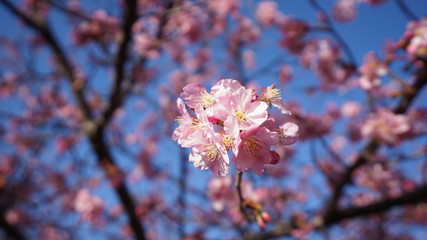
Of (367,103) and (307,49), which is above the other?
(307,49)

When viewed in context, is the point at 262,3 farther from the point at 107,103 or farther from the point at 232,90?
the point at 232,90

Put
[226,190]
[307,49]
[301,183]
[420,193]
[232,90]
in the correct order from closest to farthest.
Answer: [232,90] < [420,193] < [226,190] < [307,49] < [301,183]

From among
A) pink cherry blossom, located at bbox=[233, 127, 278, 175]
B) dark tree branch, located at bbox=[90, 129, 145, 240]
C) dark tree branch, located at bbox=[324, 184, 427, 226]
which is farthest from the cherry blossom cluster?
dark tree branch, located at bbox=[90, 129, 145, 240]

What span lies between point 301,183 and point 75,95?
681 centimetres

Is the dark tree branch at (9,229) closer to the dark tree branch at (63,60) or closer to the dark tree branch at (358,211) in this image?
the dark tree branch at (63,60)

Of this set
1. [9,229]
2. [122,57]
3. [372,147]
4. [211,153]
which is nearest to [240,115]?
[211,153]

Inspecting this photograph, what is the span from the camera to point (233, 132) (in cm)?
98

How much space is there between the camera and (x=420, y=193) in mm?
2896

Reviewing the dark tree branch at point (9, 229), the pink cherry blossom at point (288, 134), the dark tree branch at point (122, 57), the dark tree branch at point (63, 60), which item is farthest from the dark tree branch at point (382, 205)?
the dark tree branch at point (9, 229)

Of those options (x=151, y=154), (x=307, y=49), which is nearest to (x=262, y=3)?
(x=307, y=49)

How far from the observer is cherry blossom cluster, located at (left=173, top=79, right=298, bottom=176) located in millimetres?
999

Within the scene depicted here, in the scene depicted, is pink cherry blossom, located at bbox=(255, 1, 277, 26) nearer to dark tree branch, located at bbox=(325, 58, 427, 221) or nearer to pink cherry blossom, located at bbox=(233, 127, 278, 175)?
dark tree branch, located at bbox=(325, 58, 427, 221)

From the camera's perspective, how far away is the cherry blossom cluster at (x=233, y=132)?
3.28 ft

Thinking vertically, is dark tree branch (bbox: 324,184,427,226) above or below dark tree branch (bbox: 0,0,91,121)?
below
